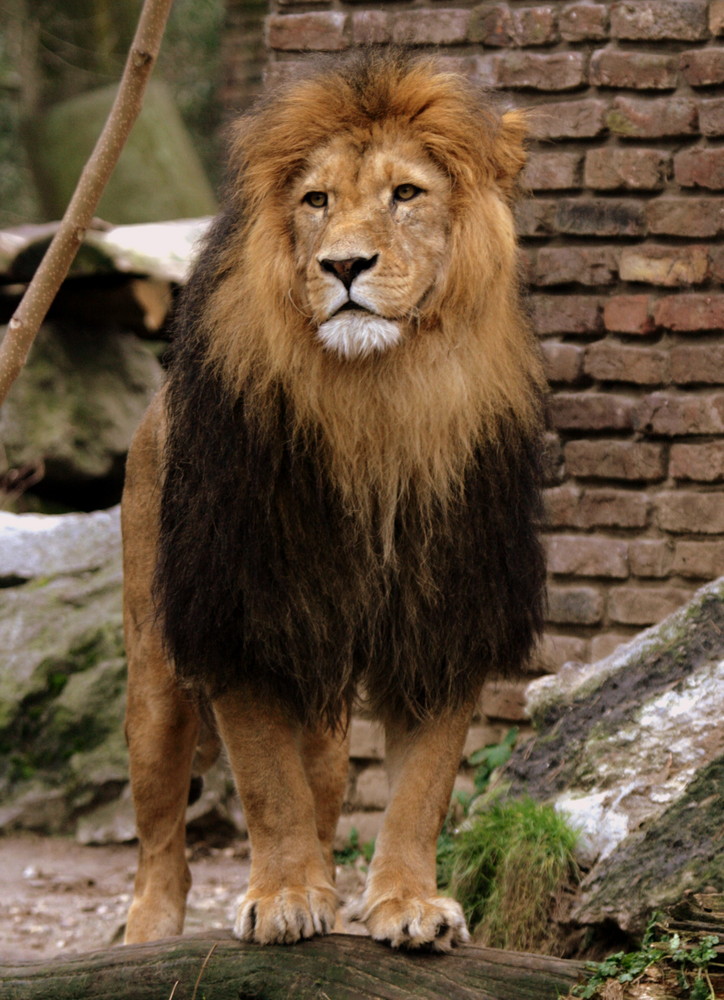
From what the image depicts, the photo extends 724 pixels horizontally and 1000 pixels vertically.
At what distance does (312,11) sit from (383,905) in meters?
3.03

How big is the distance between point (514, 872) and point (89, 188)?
2.01 m

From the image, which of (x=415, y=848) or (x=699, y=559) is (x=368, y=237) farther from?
(x=699, y=559)

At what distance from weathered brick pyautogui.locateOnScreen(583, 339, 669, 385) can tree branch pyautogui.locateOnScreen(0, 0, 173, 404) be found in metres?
2.20

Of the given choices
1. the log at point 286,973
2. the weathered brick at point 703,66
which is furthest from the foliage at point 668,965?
the weathered brick at point 703,66

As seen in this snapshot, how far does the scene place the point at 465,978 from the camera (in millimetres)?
2547

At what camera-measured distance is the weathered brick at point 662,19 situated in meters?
4.18

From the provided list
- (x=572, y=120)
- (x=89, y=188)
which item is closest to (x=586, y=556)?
(x=572, y=120)

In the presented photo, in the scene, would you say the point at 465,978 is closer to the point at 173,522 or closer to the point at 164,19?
the point at 173,522

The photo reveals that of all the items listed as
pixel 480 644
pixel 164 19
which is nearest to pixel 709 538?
pixel 480 644

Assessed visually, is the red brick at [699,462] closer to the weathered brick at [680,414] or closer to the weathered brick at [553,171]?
the weathered brick at [680,414]

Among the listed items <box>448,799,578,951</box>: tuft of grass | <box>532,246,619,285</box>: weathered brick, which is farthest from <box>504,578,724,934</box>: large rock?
<box>532,246,619,285</box>: weathered brick

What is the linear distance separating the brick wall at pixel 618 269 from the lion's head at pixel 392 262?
1.60 meters

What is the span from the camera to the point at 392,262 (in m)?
2.52

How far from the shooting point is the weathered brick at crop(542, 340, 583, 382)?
4375 millimetres
